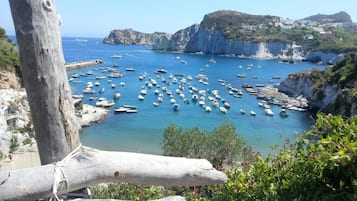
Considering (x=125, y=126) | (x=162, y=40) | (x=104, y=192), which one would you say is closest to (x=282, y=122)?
(x=125, y=126)

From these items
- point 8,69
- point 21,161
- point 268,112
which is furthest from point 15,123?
point 268,112

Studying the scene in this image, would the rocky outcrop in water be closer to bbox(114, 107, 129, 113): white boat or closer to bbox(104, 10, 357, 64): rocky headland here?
bbox(114, 107, 129, 113): white boat

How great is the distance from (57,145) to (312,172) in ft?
6.45

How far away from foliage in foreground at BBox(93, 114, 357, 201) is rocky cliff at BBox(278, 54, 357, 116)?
112 ft

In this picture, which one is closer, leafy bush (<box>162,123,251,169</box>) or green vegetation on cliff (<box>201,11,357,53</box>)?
leafy bush (<box>162,123,251,169</box>)

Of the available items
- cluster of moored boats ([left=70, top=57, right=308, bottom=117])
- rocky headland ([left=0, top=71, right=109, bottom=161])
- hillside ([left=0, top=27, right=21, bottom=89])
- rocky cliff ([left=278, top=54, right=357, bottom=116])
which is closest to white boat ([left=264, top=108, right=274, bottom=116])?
cluster of moored boats ([left=70, top=57, right=308, bottom=117])

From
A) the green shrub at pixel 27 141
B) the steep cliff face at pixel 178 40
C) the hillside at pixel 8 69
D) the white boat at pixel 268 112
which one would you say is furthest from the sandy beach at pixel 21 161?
the steep cliff face at pixel 178 40

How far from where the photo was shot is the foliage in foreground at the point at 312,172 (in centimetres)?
267

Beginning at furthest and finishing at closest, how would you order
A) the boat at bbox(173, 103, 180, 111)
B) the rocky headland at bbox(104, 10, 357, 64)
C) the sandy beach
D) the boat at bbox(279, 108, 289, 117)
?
1. the rocky headland at bbox(104, 10, 357, 64)
2. the boat at bbox(173, 103, 180, 111)
3. the boat at bbox(279, 108, 289, 117)
4. the sandy beach

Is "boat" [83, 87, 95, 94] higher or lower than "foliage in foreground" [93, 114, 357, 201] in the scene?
lower

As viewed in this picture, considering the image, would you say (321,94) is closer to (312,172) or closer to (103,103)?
(103,103)

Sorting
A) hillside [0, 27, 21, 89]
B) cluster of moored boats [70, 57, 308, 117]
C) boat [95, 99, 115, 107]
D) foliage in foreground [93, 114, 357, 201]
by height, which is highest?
foliage in foreground [93, 114, 357, 201]

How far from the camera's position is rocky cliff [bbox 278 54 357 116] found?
130 feet

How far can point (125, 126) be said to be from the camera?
118 ft
